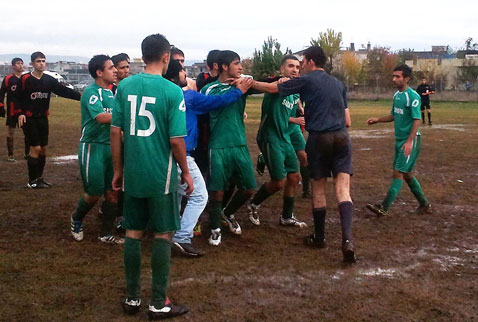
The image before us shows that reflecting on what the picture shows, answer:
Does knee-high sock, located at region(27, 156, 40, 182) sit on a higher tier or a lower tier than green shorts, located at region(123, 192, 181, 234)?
lower

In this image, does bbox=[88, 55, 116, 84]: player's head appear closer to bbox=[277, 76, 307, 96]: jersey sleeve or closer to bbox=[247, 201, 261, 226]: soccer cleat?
bbox=[277, 76, 307, 96]: jersey sleeve

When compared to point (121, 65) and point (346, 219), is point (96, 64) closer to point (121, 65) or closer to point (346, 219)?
point (121, 65)

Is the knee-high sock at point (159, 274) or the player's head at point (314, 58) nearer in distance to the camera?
the knee-high sock at point (159, 274)

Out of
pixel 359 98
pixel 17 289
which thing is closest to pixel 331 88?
pixel 17 289

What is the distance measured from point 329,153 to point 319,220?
2.58ft

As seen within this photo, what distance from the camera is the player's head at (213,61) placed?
649 centimetres

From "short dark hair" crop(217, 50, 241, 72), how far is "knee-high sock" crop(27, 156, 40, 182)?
4.69 m

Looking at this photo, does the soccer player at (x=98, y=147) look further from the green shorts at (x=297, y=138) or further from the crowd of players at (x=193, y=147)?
the green shorts at (x=297, y=138)

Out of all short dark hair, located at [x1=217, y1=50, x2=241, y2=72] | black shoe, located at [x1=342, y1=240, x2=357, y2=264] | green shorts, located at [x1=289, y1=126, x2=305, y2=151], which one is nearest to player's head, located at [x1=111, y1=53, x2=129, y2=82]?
short dark hair, located at [x1=217, y1=50, x2=241, y2=72]

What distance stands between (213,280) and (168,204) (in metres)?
1.22

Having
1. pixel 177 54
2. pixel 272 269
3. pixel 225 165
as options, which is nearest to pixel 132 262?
pixel 272 269

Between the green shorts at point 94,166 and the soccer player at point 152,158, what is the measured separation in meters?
1.90

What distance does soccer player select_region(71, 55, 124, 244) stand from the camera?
615 centimetres

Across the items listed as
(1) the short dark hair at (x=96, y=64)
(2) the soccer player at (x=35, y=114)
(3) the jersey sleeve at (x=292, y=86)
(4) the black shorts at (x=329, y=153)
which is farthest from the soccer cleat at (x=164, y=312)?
(2) the soccer player at (x=35, y=114)
